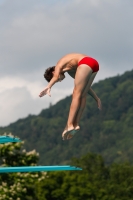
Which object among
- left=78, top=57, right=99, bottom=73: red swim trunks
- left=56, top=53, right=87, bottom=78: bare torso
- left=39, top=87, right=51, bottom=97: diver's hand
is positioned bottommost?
left=39, top=87, right=51, bottom=97: diver's hand

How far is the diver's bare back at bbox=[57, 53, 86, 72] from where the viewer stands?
16.5 m

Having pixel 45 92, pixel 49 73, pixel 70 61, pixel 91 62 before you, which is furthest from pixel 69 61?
pixel 45 92

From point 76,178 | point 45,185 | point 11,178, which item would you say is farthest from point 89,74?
point 76,178

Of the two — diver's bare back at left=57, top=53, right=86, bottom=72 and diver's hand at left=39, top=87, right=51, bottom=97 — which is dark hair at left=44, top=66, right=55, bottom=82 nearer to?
diver's bare back at left=57, top=53, right=86, bottom=72

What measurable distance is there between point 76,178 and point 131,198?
92.3 feet

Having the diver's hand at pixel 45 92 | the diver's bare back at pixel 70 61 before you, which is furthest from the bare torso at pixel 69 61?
the diver's hand at pixel 45 92

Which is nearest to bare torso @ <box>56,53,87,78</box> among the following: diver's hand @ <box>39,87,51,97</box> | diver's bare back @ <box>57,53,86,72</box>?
diver's bare back @ <box>57,53,86,72</box>

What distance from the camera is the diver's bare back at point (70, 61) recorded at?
16531 millimetres

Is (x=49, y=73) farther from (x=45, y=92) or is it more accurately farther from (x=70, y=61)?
(x=45, y=92)

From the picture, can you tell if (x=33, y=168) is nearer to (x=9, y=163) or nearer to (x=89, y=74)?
(x=89, y=74)

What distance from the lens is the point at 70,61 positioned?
16547 mm

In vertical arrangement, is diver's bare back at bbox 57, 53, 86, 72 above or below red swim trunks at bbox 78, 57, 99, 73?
above

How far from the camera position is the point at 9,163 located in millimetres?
58938

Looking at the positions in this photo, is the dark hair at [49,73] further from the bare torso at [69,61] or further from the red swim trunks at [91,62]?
the red swim trunks at [91,62]
